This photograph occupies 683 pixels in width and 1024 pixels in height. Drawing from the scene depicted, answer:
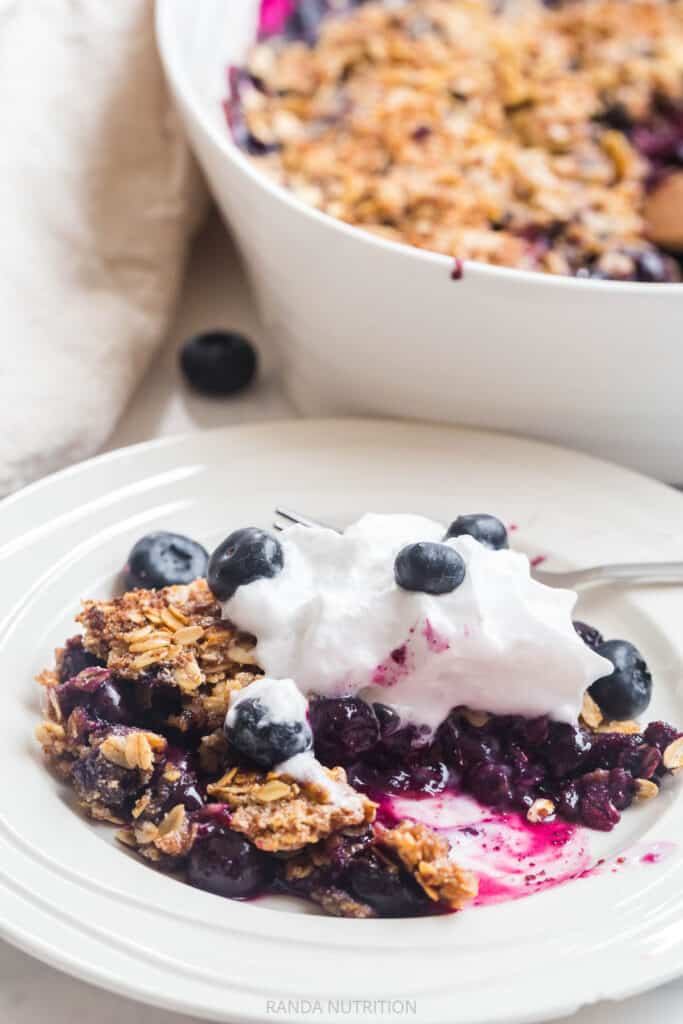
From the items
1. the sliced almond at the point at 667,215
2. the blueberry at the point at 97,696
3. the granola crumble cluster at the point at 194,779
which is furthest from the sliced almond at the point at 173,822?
the sliced almond at the point at 667,215

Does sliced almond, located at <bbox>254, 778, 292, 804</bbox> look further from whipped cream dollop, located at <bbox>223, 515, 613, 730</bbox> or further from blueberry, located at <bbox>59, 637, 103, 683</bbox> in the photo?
blueberry, located at <bbox>59, 637, 103, 683</bbox>

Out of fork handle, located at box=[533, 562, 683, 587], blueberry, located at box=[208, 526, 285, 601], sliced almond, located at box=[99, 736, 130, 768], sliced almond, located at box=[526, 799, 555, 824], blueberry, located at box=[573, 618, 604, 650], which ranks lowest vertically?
fork handle, located at box=[533, 562, 683, 587]

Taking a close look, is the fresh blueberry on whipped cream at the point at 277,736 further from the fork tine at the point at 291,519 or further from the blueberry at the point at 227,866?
the fork tine at the point at 291,519

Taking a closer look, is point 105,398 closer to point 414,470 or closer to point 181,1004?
point 414,470

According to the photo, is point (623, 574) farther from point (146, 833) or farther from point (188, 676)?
point (146, 833)

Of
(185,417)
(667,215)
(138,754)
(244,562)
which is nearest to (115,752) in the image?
(138,754)

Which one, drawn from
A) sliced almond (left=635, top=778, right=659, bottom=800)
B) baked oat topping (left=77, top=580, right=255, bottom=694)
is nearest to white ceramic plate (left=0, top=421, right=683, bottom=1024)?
sliced almond (left=635, top=778, right=659, bottom=800)

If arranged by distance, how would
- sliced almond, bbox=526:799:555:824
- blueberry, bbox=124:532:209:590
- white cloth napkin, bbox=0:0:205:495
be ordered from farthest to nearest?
1. white cloth napkin, bbox=0:0:205:495
2. blueberry, bbox=124:532:209:590
3. sliced almond, bbox=526:799:555:824
